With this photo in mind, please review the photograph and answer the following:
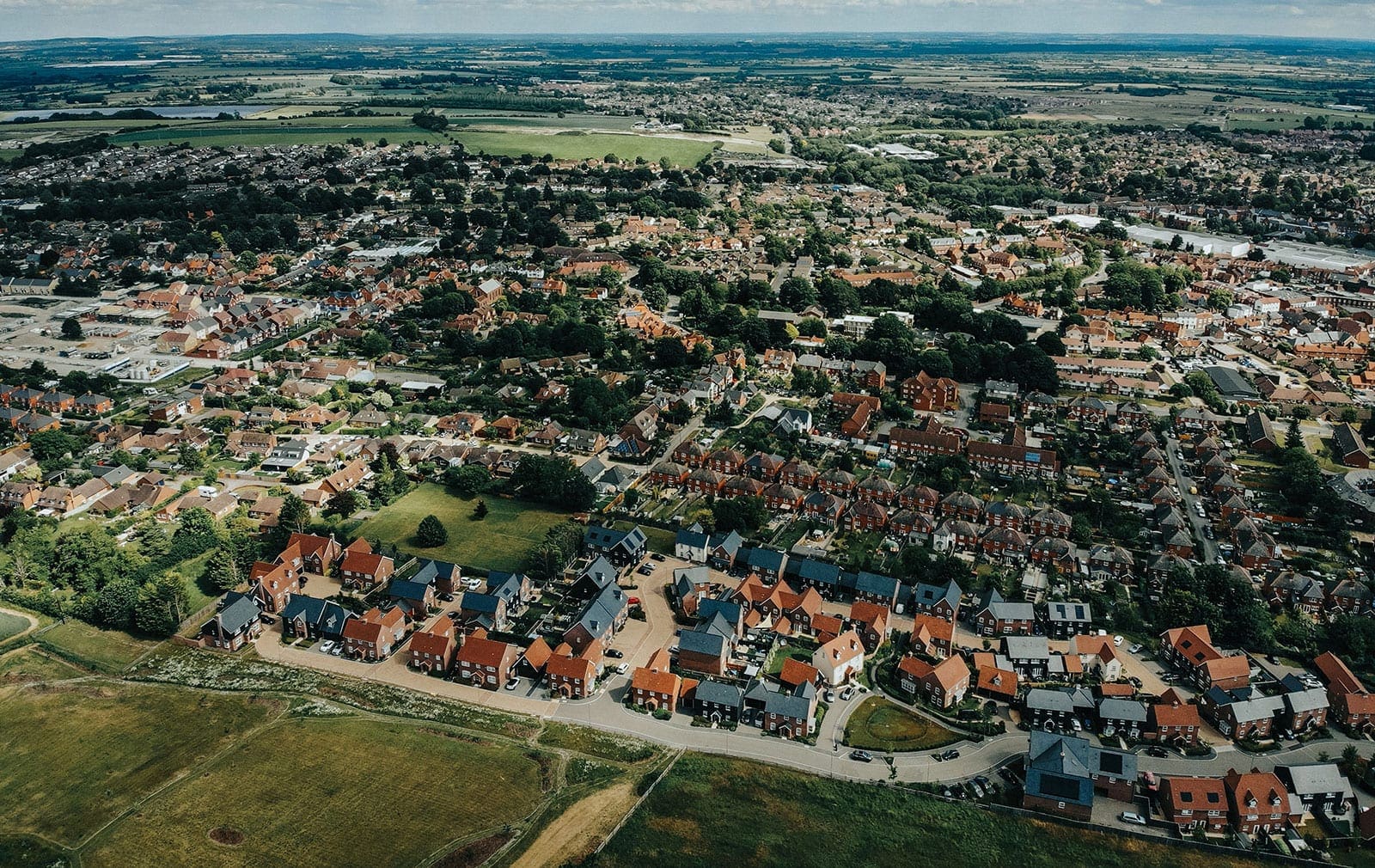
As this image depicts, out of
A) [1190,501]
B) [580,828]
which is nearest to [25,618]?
[580,828]

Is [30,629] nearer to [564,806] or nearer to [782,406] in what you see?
[564,806]

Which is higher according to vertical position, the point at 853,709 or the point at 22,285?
the point at 22,285

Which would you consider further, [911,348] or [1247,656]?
[911,348]

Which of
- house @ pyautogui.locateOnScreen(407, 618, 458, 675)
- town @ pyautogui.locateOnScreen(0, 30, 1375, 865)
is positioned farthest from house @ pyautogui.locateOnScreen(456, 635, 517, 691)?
house @ pyautogui.locateOnScreen(407, 618, 458, 675)

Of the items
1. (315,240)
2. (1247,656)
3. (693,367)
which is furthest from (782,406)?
(315,240)

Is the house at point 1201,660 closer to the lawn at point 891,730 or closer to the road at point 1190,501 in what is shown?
the road at point 1190,501

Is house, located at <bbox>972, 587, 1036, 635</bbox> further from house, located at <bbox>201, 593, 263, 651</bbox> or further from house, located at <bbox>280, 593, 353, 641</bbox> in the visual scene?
house, located at <bbox>201, 593, 263, 651</bbox>

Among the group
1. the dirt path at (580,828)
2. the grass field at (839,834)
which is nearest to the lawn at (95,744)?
the dirt path at (580,828)
